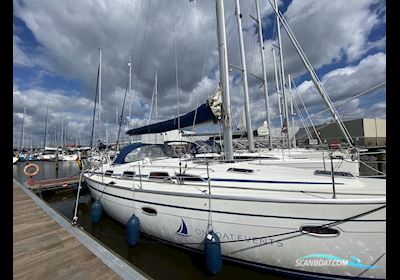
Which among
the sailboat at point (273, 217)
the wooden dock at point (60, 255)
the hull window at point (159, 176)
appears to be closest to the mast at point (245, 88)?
the sailboat at point (273, 217)

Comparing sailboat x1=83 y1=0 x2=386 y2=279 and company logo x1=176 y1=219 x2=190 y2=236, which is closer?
sailboat x1=83 y1=0 x2=386 y2=279

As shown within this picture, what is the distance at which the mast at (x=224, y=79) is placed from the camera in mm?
5484

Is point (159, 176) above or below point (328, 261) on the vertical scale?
above

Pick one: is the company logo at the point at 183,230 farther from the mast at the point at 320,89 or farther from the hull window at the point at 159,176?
the mast at the point at 320,89

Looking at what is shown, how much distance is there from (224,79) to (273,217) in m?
3.74

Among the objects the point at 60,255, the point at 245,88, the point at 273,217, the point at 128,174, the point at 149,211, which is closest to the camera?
the point at 273,217

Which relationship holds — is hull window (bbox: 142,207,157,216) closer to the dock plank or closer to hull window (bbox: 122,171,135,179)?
the dock plank

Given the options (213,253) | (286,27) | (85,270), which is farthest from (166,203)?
(286,27)

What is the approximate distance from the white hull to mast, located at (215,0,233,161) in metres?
1.76

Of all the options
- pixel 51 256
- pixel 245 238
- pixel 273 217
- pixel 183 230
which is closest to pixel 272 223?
pixel 273 217

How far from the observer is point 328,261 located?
2.95m

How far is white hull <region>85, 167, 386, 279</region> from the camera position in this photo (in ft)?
9.14

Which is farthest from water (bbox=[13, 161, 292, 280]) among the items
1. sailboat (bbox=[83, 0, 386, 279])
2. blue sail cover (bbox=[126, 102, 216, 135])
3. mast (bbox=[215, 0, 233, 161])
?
blue sail cover (bbox=[126, 102, 216, 135])

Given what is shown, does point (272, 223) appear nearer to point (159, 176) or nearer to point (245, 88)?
point (159, 176)
